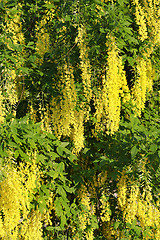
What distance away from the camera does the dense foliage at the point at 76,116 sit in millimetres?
4227

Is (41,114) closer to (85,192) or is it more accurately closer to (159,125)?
(85,192)

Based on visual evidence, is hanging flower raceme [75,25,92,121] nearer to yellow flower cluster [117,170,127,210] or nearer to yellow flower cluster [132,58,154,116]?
yellow flower cluster [132,58,154,116]

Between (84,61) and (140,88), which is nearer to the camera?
(84,61)

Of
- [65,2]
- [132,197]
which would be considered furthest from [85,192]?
[65,2]

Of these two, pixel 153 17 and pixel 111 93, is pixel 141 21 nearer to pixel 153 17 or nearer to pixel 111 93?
pixel 153 17

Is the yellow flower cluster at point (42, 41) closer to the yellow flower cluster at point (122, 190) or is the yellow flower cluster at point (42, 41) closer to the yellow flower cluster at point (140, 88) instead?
the yellow flower cluster at point (140, 88)

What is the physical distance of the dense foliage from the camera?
4227 millimetres

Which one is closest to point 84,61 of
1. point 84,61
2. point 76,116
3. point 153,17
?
point 84,61

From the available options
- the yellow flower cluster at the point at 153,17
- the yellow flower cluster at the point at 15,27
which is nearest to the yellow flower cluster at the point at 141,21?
the yellow flower cluster at the point at 153,17

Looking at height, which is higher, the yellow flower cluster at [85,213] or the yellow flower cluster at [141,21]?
the yellow flower cluster at [141,21]

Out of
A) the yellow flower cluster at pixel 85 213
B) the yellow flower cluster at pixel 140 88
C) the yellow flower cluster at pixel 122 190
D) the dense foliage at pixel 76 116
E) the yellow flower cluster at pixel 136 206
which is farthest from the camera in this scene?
the yellow flower cluster at pixel 140 88

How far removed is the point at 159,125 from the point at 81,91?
127 cm

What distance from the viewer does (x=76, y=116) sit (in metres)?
4.82

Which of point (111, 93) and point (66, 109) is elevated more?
point (111, 93)
